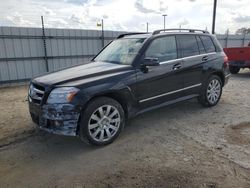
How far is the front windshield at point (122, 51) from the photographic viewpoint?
4.33 meters

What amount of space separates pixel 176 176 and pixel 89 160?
1252 millimetres

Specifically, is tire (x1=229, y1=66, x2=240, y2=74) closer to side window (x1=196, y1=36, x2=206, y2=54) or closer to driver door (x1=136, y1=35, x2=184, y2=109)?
side window (x1=196, y1=36, x2=206, y2=54)

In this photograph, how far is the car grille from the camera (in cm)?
367

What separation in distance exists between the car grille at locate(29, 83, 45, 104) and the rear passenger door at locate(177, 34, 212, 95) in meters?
2.84

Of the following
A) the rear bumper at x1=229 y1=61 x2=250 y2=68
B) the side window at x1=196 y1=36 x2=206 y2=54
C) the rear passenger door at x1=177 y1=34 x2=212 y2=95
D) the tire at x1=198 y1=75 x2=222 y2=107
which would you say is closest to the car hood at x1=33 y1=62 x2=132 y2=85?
the rear passenger door at x1=177 y1=34 x2=212 y2=95

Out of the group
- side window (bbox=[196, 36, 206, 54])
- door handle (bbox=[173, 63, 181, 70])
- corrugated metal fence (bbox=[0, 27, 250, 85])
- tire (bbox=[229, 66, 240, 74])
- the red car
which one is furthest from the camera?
tire (bbox=[229, 66, 240, 74])

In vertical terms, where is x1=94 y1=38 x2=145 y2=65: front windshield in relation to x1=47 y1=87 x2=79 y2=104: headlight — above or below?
above

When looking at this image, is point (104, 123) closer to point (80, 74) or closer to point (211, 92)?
point (80, 74)

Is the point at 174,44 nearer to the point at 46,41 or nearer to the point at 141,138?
the point at 141,138

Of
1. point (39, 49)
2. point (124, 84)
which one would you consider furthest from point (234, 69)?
point (124, 84)

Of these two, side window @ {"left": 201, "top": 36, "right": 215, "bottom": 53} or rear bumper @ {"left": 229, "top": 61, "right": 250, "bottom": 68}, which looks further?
rear bumper @ {"left": 229, "top": 61, "right": 250, "bottom": 68}

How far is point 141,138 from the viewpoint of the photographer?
13.4ft

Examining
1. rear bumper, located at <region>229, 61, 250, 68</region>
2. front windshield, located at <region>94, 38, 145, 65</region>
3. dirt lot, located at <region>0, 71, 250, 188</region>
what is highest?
front windshield, located at <region>94, 38, 145, 65</region>

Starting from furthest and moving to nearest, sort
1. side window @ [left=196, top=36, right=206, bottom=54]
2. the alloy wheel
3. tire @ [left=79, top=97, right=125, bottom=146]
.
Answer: side window @ [left=196, top=36, right=206, bottom=54] < the alloy wheel < tire @ [left=79, top=97, right=125, bottom=146]
